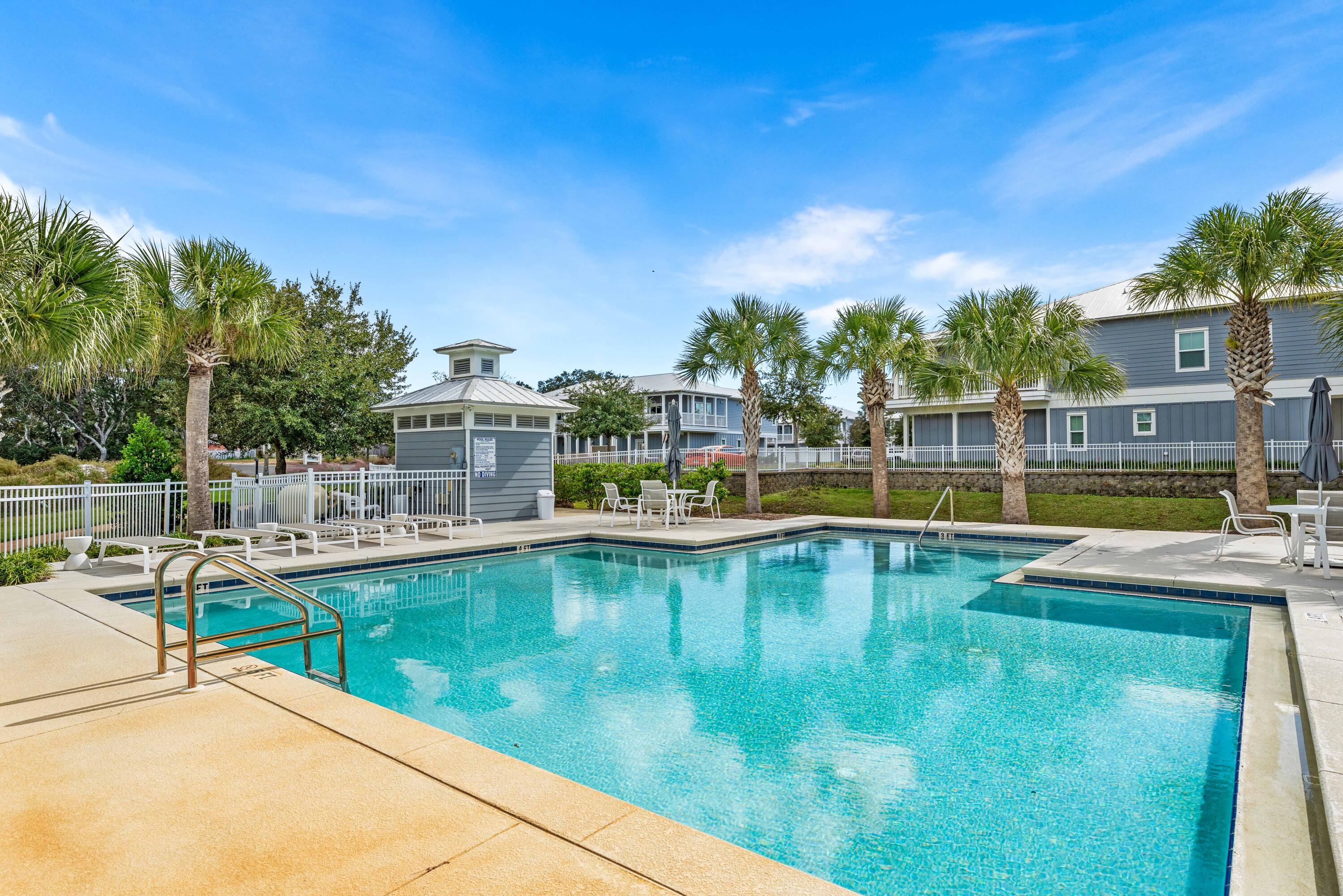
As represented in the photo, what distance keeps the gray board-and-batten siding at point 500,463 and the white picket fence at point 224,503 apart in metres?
0.58

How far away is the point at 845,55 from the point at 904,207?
4.42 metres

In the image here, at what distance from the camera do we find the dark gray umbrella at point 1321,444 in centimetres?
962

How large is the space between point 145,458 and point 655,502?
1050 centimetres

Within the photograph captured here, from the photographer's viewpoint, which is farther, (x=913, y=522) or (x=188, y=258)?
(x=913, y=522)

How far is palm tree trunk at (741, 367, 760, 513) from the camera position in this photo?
1803cm

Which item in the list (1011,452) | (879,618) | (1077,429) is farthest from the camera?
(1077,429)

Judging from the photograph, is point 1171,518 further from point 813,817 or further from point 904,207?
point 813,817

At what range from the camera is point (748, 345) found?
17.5m

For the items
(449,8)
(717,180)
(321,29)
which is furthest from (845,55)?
(321,29)

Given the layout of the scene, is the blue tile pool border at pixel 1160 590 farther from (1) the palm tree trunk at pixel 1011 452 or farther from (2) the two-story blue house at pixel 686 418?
(2) the two-story blue house at pixel 686 418

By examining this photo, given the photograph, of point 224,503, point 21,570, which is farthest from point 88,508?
point 21,570

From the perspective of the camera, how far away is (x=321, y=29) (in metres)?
12.0

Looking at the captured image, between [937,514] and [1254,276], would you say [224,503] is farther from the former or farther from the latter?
[1254,276]

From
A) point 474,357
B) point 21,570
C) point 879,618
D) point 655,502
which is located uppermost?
point 474,357
